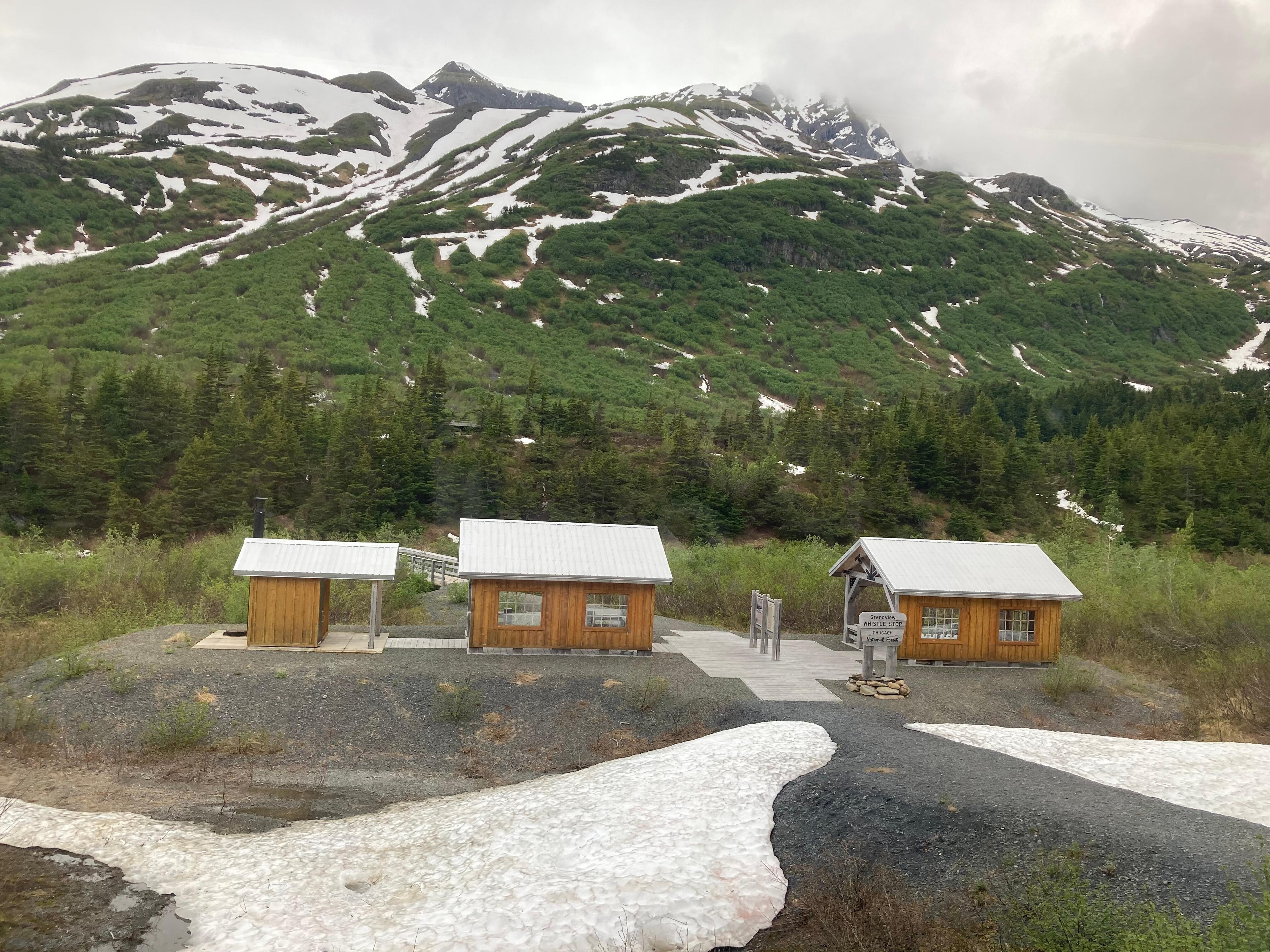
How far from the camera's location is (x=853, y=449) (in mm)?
46719

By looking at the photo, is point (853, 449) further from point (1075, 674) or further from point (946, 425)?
point (1075, 674)

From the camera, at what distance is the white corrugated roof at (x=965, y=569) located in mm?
18062

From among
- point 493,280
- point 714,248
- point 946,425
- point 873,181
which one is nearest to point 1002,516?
point 946,425

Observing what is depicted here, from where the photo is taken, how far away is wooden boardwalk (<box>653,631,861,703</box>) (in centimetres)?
1554

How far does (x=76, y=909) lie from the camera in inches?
300

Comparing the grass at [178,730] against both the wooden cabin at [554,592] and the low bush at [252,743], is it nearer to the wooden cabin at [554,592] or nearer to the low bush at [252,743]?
the low bush at [252,743]

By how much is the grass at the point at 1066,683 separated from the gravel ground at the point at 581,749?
24 centimetres

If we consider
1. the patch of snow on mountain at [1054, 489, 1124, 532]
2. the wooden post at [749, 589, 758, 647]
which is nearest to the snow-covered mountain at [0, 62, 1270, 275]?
the patch of snow on mountain at [1054, 489, 1124, 532]

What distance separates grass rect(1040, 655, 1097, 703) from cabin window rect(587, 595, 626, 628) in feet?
29.1

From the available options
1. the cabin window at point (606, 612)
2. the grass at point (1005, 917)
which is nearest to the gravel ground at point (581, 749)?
the grass at point (1005, 917)

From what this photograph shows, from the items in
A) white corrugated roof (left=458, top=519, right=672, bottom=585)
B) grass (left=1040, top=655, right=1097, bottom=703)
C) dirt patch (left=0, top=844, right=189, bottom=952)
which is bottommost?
dirt patch (left=0, top=844, right=189, bottom=952)

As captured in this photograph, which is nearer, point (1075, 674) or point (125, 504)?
point (1075, 674)

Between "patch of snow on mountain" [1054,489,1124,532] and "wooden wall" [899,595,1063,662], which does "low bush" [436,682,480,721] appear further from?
"patch of snow on mountain" [1054,489,1124,532]

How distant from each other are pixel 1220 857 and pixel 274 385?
45.3 metres
